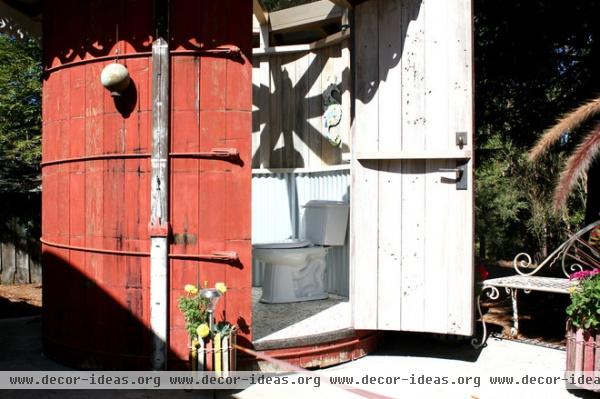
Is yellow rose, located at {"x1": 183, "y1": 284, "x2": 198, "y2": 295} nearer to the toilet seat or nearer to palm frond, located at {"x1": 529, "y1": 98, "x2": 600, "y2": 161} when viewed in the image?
the toilet seat

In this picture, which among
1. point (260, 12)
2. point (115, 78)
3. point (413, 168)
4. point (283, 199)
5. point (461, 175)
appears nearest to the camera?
point (115, 78)

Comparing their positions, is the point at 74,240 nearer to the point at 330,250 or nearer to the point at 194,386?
the point at 194,386

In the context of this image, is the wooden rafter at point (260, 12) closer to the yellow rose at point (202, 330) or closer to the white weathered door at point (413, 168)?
the white weathered door at point (413, 168)

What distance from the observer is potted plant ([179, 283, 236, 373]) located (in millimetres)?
3607

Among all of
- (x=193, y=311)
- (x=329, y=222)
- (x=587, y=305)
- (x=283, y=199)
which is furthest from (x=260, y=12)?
(x=587, y=305)

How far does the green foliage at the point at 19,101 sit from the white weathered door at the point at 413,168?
7595mm

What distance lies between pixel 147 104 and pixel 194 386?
76.7 inches

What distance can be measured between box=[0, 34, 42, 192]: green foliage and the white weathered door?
7.59 meters

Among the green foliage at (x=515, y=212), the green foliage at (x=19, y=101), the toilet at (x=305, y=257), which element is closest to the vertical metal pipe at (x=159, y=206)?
the toilet at (x=305, y=257)

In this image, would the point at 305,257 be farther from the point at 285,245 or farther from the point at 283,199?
the point at 283,199

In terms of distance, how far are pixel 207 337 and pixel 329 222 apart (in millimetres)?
2411

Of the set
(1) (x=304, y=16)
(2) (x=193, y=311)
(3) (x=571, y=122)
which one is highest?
(1) (x=304, y=16)

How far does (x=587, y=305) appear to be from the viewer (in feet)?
11.8

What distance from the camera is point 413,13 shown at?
4.24m
